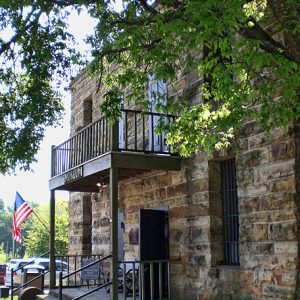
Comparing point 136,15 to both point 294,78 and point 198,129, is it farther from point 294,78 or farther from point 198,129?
point 294,78

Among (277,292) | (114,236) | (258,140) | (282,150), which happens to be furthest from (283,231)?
(114,236)

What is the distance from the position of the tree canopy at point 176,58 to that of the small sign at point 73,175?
4.22 feet

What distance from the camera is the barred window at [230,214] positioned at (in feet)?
29.4

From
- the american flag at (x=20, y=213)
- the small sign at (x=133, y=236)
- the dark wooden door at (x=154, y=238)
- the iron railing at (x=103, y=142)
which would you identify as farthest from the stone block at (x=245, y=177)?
the american flag at (x=20, y=213)

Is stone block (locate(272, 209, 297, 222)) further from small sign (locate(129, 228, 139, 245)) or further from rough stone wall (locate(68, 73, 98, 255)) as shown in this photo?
rough stone wall (locate(68, 73, 98, 255))

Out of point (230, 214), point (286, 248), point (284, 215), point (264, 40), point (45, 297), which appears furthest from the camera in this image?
point (45, 297)

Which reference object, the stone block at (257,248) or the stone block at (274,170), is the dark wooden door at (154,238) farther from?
the stone block at (274,170)

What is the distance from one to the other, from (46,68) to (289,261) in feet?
15.7

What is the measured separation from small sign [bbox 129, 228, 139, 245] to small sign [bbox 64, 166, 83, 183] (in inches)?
77.6

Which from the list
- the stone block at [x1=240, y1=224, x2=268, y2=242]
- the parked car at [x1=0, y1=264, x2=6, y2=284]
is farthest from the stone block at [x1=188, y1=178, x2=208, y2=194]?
the parked car at [x1=0, y1=264, x2=6, y2=284]

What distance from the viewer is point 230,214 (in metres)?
9.14

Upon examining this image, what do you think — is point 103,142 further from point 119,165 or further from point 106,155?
point 119,165

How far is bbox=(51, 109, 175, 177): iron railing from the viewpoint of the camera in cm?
991

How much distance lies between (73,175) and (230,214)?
393 centimetres
